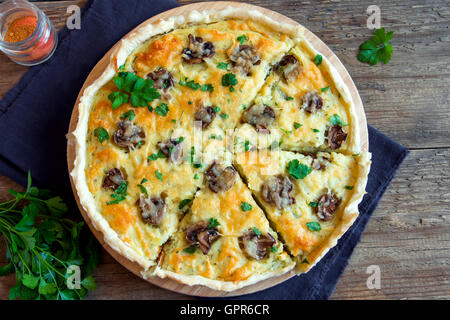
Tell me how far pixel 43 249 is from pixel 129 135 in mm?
1474

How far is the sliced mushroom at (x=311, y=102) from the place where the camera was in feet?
13.6

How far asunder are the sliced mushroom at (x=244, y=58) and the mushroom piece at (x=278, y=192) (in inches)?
45.1

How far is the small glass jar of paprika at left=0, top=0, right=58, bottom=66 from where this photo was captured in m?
4.50

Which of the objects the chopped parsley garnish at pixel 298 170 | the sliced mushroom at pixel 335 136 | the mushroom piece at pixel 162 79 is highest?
the mushroom piece at pixel 162 79

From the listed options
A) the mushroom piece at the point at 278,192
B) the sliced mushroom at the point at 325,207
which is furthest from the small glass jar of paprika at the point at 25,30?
the sliced mushroom at the point at 325,207

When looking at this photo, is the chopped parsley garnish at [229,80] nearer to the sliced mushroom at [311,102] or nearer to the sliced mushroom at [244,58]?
the sliced mushroom at [244,58]

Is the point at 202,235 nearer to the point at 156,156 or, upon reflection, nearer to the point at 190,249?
the point at 190,249

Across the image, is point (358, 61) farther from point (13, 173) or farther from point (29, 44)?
point (13, 173)

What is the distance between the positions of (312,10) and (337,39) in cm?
46

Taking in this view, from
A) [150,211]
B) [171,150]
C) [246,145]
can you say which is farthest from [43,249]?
[246,145]

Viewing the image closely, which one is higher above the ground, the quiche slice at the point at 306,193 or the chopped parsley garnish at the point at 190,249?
the quiche slice at the point at 306,193

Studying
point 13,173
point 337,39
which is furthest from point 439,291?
point 13,173

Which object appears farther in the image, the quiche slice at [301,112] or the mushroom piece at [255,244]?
the quiche slice at [301,112]

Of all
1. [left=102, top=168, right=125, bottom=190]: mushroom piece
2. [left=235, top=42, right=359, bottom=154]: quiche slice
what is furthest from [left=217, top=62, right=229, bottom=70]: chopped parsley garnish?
[left=102, top=168, right=125, bottom=190]: mushroom piece
